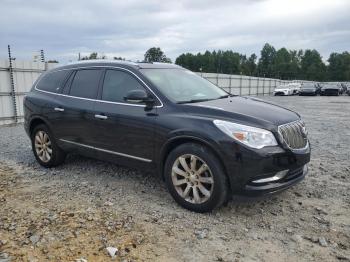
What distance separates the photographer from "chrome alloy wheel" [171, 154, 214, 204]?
13.9ft

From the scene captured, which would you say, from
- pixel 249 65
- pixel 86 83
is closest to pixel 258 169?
pixel 86 83

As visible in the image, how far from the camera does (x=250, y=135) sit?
13.1ft

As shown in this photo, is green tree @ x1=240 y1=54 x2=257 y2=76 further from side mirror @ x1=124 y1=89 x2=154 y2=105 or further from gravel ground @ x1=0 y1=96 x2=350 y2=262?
side mirror @ x1=124 y1=89 x2=154 y2=105

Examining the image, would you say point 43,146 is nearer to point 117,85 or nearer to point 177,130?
point 117,85

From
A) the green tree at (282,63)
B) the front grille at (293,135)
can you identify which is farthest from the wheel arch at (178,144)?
the green tree at (282,63)

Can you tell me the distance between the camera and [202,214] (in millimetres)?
4309

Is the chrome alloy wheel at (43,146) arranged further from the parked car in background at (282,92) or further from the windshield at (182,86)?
the parked car in background at (282,92)

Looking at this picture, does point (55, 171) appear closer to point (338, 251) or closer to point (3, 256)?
point (3, 256)

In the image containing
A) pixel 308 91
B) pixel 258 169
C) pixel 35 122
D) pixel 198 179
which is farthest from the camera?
pixel 308 91

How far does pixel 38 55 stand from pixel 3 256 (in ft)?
47.9

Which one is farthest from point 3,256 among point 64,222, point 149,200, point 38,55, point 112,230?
point 38,55

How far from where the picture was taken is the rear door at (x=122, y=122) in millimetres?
4762

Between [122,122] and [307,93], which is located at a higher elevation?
[122,122]

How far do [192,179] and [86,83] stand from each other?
2508mm
